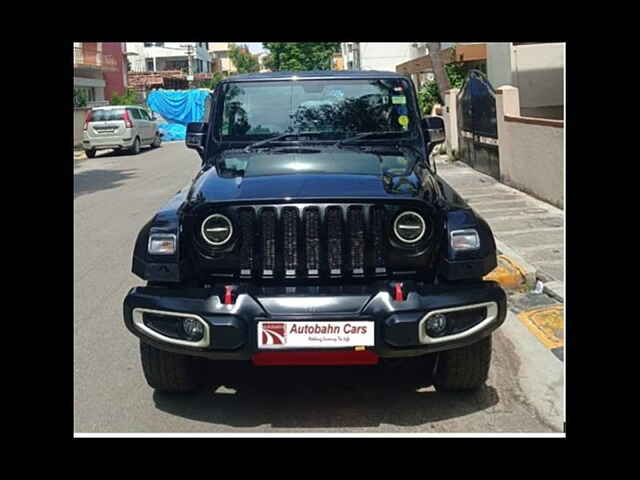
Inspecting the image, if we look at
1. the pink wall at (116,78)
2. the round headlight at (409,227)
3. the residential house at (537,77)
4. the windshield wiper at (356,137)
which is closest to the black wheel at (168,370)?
the round headlight at (409,227)

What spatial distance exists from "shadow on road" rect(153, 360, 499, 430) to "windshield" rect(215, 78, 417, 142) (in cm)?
167

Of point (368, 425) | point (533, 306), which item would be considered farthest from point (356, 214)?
point (533, 306)

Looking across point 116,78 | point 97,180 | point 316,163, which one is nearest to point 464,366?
point 316,163

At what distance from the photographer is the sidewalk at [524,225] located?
6.83 metres

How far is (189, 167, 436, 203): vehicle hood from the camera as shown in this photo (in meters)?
3.86

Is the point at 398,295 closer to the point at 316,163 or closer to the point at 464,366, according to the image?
the point at 464,366

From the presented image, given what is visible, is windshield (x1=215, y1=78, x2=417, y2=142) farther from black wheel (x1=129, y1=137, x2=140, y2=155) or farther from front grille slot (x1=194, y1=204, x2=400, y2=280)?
black wheel (x1=129, y1=137, x2=140, y2=155)

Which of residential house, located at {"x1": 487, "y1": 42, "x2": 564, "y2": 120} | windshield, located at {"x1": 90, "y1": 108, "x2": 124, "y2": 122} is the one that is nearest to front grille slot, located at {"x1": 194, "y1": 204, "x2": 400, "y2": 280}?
residential house, located at {"x1": 487, "y1": 42, "x2": 564, "y2": 120}

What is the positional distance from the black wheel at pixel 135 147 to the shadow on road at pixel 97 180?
5.19 m

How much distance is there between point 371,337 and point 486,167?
10.8 meters

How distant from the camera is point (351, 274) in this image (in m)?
3.89

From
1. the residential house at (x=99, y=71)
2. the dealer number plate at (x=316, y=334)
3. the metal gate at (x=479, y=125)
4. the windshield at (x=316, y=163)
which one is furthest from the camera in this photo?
the residential house at (x=99, y=71)

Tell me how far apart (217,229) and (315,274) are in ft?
1.84

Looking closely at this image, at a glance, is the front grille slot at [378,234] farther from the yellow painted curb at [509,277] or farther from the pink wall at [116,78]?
the pink wall at [116,78]
